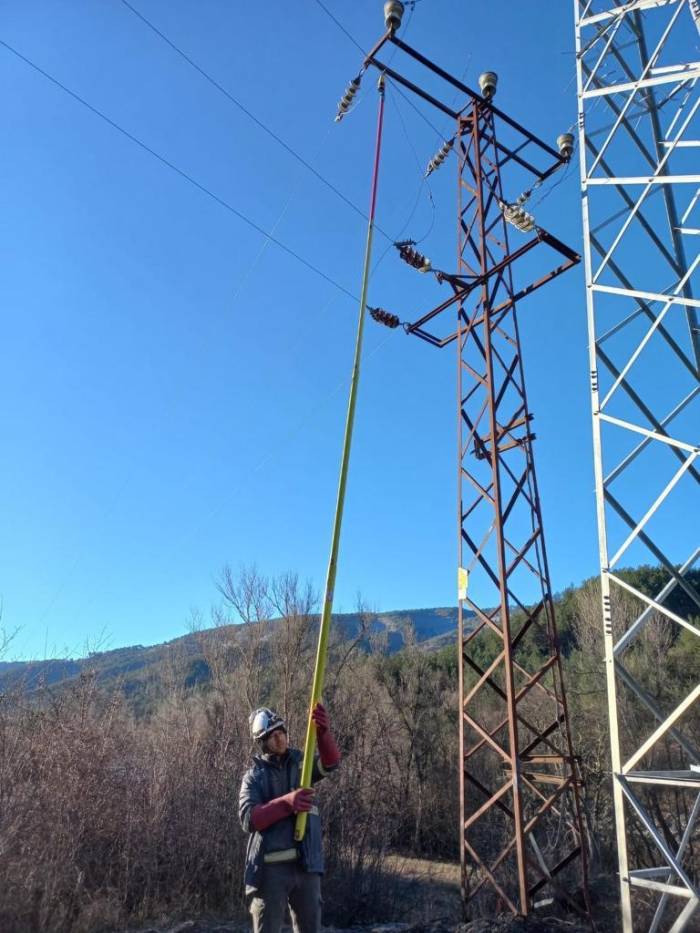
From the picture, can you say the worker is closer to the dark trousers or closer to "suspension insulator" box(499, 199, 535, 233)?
the dark trousers

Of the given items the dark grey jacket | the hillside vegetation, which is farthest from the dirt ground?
the dark grey jacket

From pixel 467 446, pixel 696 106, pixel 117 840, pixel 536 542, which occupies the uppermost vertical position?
pixel 696 106

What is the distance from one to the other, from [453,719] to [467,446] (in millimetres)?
20948

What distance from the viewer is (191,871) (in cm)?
1087

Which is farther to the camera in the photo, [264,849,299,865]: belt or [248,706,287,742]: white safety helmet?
[248,706,287,742]: white safety helmet

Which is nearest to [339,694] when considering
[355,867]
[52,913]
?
[355,867]

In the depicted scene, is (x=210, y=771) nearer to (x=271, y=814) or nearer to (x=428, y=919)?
(x=428, y=919)

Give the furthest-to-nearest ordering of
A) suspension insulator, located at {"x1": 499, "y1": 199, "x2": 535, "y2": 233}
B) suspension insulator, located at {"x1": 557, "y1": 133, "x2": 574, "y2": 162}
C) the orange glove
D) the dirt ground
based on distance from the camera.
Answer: suspension insulator, located at {"x1": 557, "y1": 133, "x2": 574, "y2": 162} < suspension insulator, located at {"x1": 499, "y1": 199, "x2": 535, "y2": 233} < the dirt ground < the orange glove

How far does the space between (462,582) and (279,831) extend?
17.1 feet

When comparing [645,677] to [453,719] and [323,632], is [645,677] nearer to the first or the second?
[453,719]

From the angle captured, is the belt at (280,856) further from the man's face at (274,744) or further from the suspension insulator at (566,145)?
the suspension insulator at (566,145)

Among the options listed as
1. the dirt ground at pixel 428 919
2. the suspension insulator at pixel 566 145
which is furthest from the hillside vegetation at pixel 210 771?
the suspension insulator at pixel 566 145

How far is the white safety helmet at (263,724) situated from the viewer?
13.3 ft

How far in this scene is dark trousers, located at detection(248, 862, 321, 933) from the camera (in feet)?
11.9
